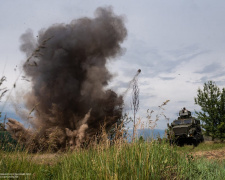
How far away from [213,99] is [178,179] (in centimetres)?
2063

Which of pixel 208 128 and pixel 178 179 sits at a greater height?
pixel 208 128

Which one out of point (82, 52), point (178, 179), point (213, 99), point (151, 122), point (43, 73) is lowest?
point (178, 179)

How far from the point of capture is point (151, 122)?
20.6 ft

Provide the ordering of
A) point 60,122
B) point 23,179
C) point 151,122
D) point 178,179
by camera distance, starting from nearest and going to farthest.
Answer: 1. point 23,179
2. point 178,179
3. point 151,122
4. point 60,122

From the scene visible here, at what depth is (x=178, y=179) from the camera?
18.2ft

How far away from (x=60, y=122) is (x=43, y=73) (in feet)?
15.9

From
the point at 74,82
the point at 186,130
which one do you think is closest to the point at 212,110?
the point at 186,130

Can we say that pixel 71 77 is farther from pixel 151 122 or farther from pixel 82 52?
pixel 151 122

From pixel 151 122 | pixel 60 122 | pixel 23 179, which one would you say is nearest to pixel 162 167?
pixel 151 122

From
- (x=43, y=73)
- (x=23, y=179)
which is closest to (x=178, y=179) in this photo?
(x=23, y=179)

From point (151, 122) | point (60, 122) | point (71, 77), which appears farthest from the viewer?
point (71, 77)

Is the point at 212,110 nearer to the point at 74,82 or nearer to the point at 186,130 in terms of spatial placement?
the point at 186,130

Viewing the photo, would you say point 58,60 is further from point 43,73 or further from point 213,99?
point 213,99

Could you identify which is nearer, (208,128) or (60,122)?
(60,122)
